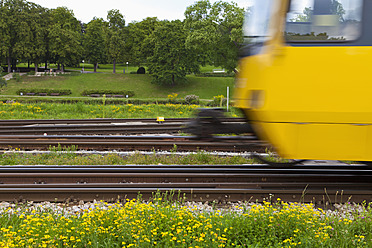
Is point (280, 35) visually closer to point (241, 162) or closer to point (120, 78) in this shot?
point (241, 162)

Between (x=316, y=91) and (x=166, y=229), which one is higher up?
(x=316, y=91)

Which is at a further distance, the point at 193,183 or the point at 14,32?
the point at 14,32

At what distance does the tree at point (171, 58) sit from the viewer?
4688 cm

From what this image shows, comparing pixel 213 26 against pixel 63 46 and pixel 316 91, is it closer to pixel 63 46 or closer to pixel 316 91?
pixel 63 46

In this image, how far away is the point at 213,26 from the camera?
42188mm

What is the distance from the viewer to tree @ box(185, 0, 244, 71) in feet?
129

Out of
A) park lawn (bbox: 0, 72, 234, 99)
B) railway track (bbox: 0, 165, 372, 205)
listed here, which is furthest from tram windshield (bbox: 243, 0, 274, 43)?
park lawn (bbox: 0, 72, 234, 99)

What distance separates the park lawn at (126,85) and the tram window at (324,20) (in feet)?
123

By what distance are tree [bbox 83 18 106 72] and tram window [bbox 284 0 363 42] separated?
205ft

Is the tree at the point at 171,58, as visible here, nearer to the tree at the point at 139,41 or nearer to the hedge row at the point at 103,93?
the tree at the point at 139,41

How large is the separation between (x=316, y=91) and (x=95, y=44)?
64.1 metres

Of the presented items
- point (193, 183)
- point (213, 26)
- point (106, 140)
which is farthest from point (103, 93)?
point (193, 183)

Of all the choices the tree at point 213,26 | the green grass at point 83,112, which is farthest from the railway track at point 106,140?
the tree at point 213,26

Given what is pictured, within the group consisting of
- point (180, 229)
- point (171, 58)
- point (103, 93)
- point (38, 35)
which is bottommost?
point (103, 93)
